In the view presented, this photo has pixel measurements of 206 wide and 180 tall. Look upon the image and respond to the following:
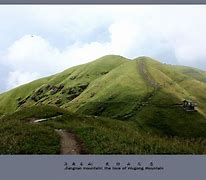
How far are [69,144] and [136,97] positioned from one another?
25.2 metres

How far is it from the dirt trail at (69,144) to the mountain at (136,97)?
684cm

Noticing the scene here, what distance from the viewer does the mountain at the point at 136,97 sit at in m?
36.1

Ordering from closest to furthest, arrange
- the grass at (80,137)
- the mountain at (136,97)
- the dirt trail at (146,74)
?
1. the grass at (80,137)
2. the mountain at (136,97)
3. the dirt trail at (146,74)

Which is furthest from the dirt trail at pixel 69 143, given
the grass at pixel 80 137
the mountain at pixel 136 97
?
the mountain at pixel 136 97

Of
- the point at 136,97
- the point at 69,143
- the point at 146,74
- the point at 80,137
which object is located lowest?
the point at 136,97

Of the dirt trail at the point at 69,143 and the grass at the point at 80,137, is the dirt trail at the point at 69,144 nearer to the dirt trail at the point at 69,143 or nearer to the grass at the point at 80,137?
the dirt trail at the point at 69,143

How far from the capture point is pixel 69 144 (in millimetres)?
19500

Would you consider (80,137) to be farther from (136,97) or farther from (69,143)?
(136,97)

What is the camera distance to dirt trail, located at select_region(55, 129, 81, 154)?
1892 cm

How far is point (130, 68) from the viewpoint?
52625mm

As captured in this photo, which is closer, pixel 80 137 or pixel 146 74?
pixel 80 137

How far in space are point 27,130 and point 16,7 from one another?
11.8m

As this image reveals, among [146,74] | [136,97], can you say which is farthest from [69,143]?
[146,74]
